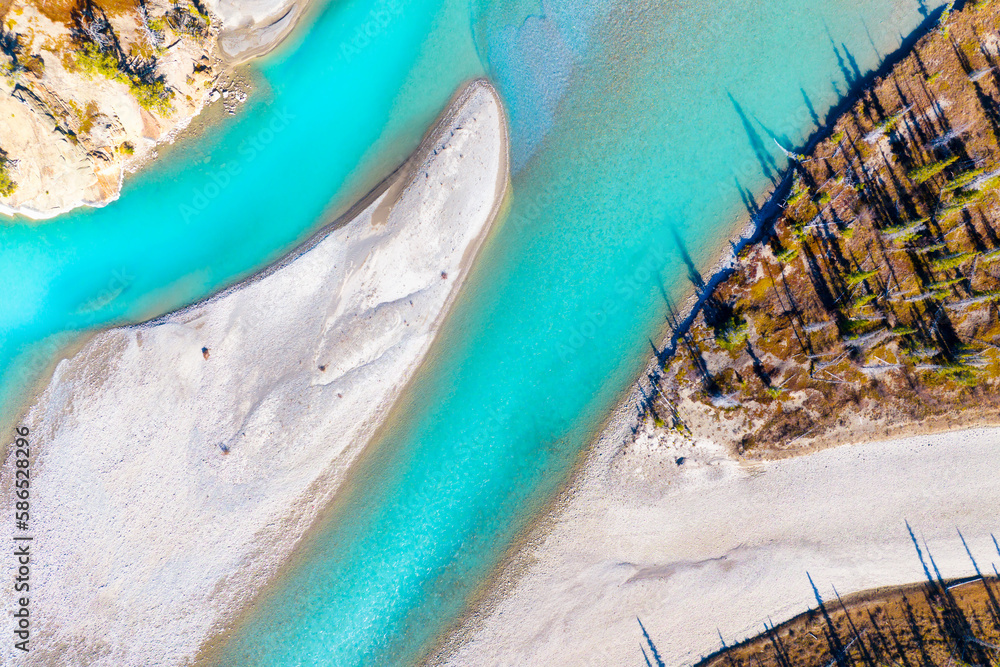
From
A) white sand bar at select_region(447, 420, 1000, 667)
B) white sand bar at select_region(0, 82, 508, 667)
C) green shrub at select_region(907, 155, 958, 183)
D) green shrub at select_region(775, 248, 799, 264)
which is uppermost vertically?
white sand bar at select_region(0, 82, 508, 667)

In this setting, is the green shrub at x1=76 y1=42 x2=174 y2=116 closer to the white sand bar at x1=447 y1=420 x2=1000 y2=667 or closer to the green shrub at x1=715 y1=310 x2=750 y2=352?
the green shrub at x1=715 y1=310 x2=750 y2=352

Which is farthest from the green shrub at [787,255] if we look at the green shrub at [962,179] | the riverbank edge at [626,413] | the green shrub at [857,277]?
the green shrub at [962,179]

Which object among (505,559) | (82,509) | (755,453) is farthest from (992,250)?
(82,509)

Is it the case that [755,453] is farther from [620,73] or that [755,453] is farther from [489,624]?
[620,73]

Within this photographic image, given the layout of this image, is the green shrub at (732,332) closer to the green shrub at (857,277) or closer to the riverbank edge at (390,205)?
the green shrub at (857,277)

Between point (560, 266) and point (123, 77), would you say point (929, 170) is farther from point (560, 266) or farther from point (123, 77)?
point (123, 77)

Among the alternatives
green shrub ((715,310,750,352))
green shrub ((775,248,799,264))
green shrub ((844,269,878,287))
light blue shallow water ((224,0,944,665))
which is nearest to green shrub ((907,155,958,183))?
green shrub ((844,269,878,287))

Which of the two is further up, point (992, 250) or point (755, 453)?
point (992, 250)

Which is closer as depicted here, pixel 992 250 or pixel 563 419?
pixel 992 250
